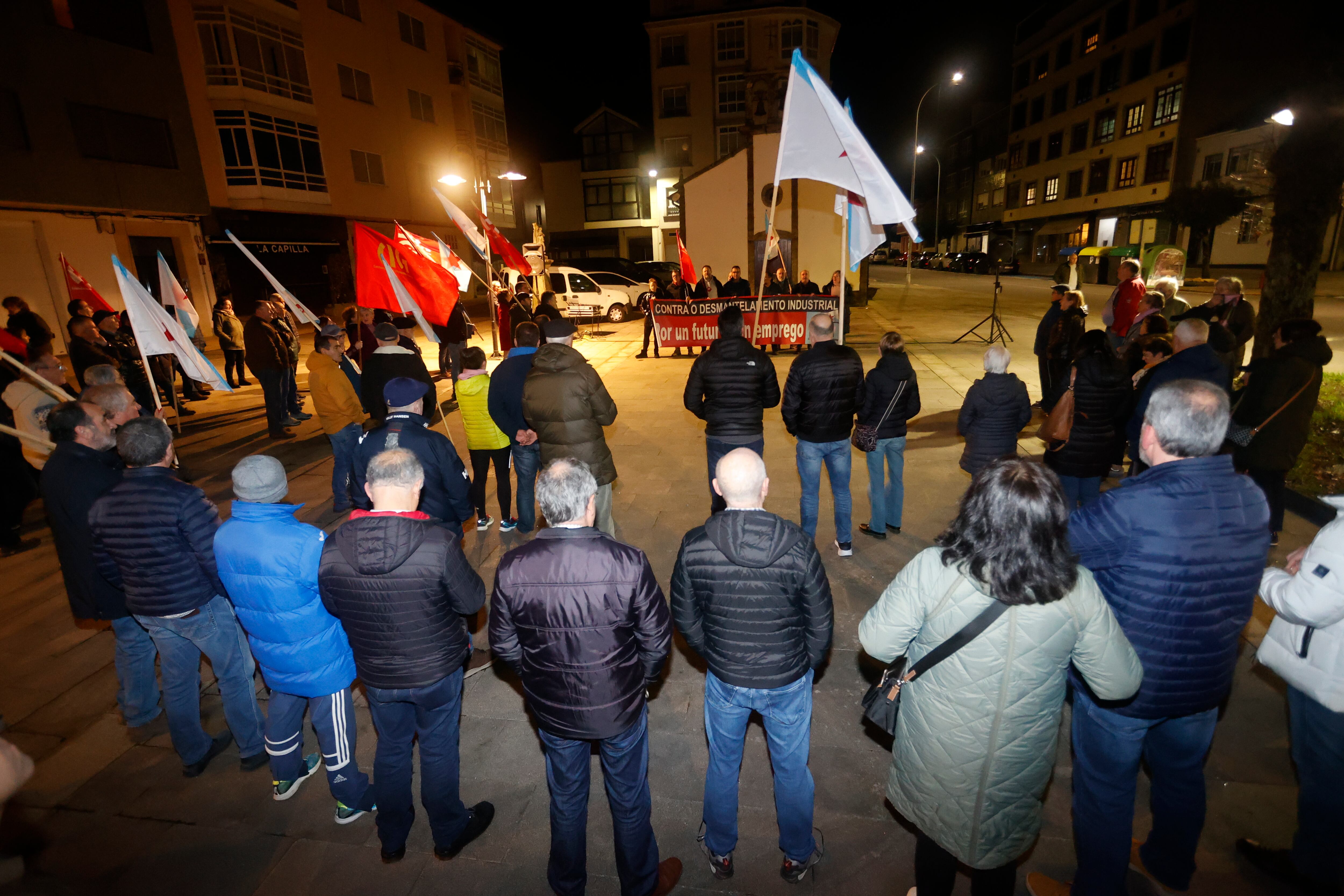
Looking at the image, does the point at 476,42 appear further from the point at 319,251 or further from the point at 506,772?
the point at 506,772

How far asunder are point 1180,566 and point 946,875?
→ 148 cm

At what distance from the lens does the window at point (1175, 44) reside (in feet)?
121

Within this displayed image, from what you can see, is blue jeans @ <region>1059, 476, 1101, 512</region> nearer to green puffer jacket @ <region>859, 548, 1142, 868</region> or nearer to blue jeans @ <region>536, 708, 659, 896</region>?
green puffer jacket @ <region>859, 548, 1142, 868</region>

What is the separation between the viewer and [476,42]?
39406 mm

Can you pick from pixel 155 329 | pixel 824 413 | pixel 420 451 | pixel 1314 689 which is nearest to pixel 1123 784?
pixel 1314 689

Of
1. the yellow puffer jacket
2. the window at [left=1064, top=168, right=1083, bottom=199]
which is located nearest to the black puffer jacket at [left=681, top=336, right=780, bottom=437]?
the yellow puffer jacket

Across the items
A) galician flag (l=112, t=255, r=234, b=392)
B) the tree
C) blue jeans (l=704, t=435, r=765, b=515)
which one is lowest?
blue jeans (l=704, t=435, r=765, b=515)

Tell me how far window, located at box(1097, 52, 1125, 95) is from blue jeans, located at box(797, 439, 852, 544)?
53.2 meters

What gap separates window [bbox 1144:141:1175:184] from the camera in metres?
38.8

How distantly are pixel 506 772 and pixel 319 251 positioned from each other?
30566 millimetres

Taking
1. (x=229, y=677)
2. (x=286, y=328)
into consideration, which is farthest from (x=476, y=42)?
(x=229, y=677)

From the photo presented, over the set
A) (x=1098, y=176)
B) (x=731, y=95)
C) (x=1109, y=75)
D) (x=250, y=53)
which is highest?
(x=1109, y=75)

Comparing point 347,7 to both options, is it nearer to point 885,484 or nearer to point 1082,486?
point 885,484

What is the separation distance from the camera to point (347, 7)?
29.1m
